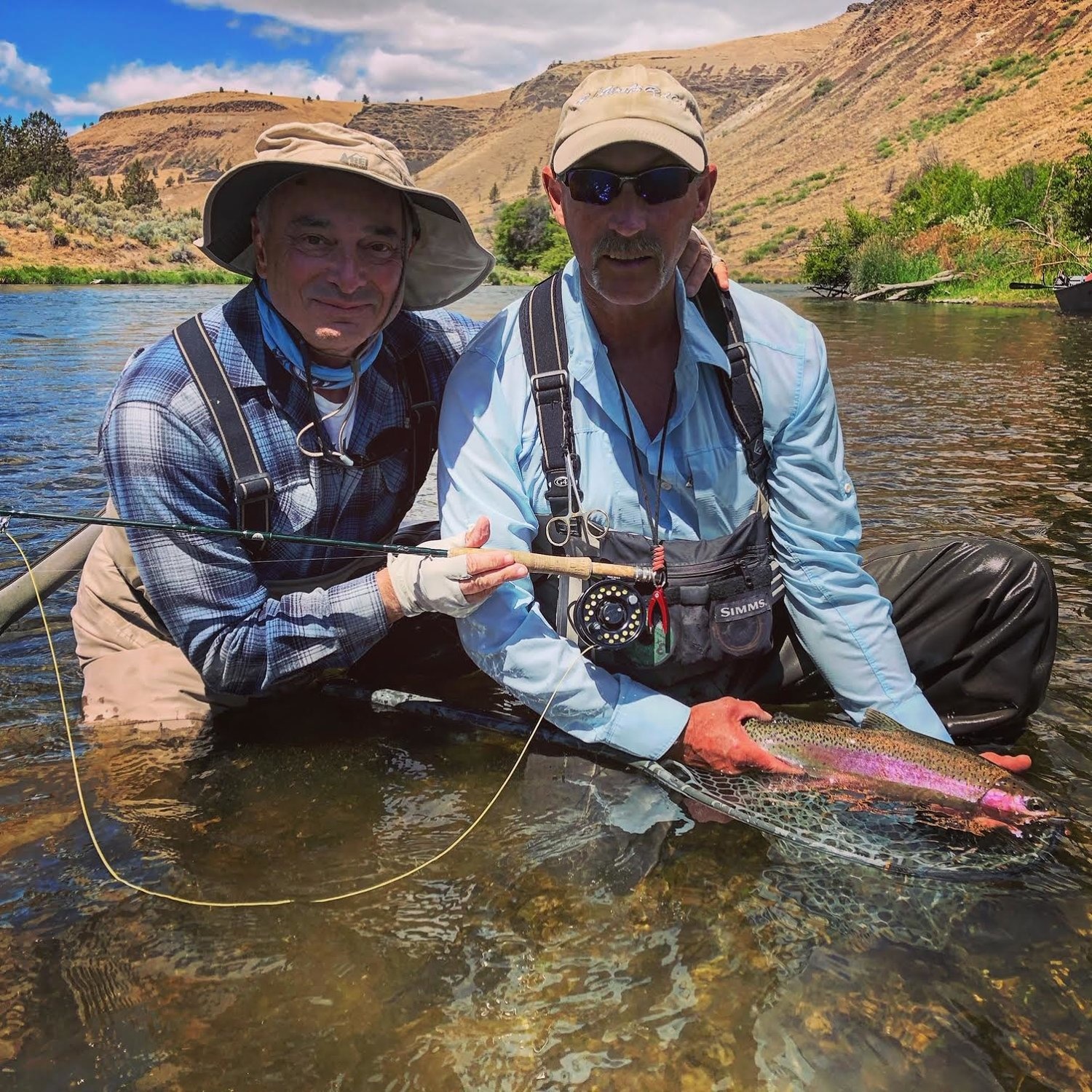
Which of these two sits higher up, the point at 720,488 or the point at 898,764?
the point at 720,488

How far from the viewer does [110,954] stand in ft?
8.23

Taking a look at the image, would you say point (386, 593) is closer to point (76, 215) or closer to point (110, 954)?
point (110, 954)

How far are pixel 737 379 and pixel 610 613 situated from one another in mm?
889

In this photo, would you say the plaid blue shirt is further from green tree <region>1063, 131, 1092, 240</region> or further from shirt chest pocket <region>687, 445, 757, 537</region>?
green tree <region>1063, 131, 1092, 240</region>

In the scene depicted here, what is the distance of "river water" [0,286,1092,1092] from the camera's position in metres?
2.17

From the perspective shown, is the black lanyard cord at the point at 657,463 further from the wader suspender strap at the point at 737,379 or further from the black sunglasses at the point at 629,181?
the black sunglasses at the point at 629,181

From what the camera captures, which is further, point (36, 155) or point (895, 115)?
point (895, 115)

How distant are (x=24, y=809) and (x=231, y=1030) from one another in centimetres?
148

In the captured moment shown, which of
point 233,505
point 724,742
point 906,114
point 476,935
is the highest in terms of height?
point 906,114

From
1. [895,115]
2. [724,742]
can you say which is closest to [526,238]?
[895,115]

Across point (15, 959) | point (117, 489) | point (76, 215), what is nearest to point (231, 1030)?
point (15, 959)

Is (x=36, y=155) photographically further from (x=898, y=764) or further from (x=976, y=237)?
(x=898, y=764)

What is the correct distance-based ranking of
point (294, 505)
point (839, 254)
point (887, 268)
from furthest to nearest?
point (839, 254) < point (887, 268) < point (294, 505)

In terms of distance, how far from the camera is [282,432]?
10.6ft
